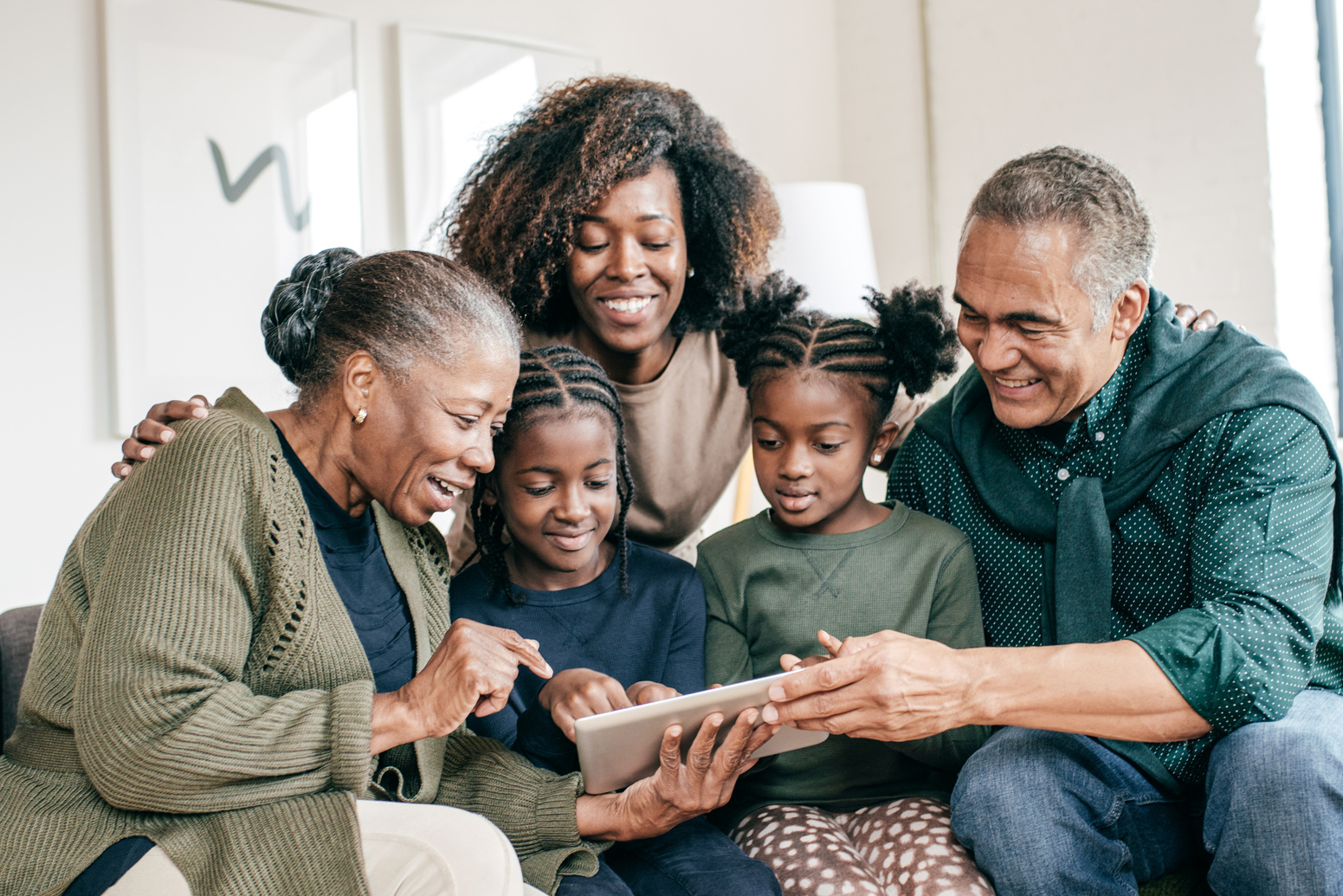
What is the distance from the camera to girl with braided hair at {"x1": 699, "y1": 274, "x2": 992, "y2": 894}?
5.91ft

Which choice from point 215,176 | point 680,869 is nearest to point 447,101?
point 215,176

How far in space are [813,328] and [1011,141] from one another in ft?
7.25

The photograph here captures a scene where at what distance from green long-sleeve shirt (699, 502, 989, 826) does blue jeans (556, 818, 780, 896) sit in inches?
6.1

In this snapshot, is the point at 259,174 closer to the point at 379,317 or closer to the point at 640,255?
the point at 640,255

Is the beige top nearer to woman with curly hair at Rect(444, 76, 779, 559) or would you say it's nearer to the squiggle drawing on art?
woman with curly hair at Rect(444, 76, 779, 559)

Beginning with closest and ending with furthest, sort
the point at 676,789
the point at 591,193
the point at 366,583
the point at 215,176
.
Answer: the point at 676,789
the point at 366,583
the point at 591,193
the point at 215,176

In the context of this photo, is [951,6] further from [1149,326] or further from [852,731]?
[852,731]

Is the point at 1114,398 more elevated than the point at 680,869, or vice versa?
the point at 1114,398

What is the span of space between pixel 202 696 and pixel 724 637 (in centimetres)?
89

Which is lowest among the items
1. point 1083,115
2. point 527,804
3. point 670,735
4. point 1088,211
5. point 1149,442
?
point 527,804

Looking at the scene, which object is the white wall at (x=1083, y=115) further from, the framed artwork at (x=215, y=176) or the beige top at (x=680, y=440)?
the framed artwork at (x=215, y=176)

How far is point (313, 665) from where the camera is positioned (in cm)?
145

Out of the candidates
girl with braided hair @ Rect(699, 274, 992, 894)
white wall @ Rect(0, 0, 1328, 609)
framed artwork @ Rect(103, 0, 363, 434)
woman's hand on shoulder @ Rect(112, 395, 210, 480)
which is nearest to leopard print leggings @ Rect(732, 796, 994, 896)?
girl with braided hair @ Rect(699, 274, 992, 894)

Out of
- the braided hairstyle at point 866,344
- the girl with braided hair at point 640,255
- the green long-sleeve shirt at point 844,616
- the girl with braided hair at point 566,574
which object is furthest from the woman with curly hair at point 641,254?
the green long-sleeve shirt at point 844,616
